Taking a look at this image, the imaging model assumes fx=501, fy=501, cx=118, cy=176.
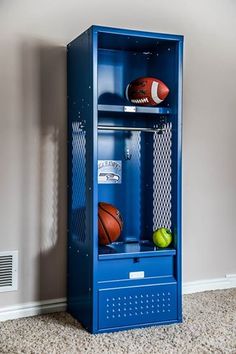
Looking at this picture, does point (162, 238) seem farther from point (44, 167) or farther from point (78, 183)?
point (44, 167)

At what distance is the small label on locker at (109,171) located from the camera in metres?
3.28

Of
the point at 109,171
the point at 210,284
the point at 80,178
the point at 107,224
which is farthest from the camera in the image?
the point at 210,284

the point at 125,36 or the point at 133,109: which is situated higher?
the point at 125,36

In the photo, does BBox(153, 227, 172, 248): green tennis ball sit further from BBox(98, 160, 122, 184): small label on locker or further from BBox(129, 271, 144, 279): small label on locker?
BBox(98, 160, 122, 184): small label on locker

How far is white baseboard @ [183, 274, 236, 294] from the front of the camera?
371cm

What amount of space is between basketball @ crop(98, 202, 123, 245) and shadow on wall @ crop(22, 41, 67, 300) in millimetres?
387

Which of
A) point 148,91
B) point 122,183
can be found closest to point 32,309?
point 122,183

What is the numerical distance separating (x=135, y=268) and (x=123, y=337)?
1.31 feet

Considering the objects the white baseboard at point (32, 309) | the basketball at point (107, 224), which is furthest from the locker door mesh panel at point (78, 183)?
the white baseboard at point (32, 309)

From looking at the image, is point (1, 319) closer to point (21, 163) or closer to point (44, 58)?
point (21, 163)

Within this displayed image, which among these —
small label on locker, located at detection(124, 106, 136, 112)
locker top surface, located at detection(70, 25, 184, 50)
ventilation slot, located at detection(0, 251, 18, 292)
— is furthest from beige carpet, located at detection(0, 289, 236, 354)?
locker top surface, located at detection(70, 25, 184, 50)

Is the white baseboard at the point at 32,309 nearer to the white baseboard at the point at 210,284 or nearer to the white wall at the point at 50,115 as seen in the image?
the white wall at the point at 50,115

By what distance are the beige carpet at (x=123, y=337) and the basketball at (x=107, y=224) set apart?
55cm

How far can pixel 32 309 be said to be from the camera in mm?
3186
